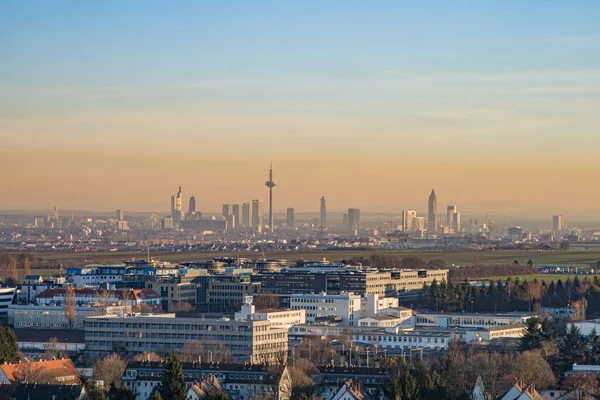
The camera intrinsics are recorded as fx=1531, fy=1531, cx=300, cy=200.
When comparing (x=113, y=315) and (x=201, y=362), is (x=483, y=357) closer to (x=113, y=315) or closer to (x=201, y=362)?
(x=201, y=362)

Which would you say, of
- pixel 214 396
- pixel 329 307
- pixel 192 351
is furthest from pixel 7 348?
pixel 329 307

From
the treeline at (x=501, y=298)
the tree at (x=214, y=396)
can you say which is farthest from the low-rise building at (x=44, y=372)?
the treeline at (x=501, y=298)

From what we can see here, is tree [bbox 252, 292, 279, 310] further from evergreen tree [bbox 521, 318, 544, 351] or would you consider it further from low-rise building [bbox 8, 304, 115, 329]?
evergreen tree [bbox 521, 318, 544, 351]

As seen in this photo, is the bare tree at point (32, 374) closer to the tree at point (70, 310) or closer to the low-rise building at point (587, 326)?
the tree at point (70, 310)

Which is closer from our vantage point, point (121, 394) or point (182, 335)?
point (121, 394)

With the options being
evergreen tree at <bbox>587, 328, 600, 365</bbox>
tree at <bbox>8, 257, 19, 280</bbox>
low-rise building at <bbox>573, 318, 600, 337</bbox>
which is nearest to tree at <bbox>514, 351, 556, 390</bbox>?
evergreen tree at <bbox>587, 328, 600, 365</bbox>

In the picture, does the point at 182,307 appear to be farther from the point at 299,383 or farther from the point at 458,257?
the point at 458,257
